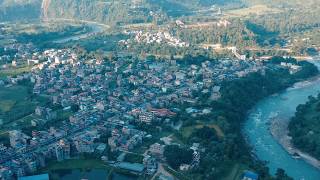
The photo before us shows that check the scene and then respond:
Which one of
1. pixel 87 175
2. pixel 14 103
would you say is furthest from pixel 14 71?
pixel 87 175

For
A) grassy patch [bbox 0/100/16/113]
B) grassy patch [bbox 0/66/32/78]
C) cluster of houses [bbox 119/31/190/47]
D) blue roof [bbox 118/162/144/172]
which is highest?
cluster of houses [bbox 119/31/190/47]

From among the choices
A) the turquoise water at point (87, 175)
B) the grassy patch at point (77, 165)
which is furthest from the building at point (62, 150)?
the turquoise water at point (87, 175)

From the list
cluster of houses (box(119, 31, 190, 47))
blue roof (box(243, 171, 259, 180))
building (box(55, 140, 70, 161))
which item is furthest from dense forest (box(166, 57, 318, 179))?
cluster of houses (box(119, 31, 190, 47))

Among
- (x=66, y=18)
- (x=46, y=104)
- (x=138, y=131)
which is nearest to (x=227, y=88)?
(x=138, y=131)

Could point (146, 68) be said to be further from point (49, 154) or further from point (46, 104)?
point (49, 154)

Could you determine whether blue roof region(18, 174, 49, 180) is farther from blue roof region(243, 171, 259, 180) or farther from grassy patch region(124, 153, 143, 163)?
blue roof region(243, 171, 259, 180)

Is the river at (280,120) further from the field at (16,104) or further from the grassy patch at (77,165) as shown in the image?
the field at (16,104)
